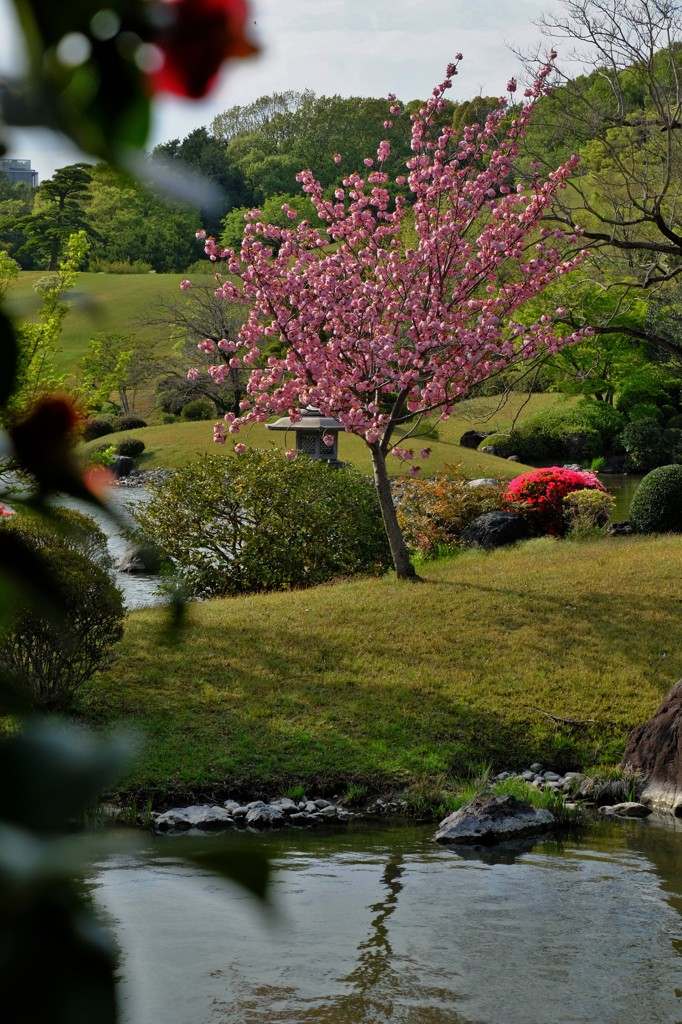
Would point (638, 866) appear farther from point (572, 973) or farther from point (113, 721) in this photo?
point (113, 721)

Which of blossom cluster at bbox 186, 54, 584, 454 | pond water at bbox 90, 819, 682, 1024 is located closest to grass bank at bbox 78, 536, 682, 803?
pond water at bbox 90, 819, 682, 1024

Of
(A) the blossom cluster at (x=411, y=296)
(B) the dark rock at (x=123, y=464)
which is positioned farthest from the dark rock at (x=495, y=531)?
(B) the dark rock at (x=123, y=464)

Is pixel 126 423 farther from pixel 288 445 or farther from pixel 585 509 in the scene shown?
pixel 585 509

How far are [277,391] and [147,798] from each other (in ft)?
20.4

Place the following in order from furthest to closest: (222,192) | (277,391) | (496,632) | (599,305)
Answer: (599,305) < (277,391) < (496,632) < (222,192)

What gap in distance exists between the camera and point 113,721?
29.3 feet

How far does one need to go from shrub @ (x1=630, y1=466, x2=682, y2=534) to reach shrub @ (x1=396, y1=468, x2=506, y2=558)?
220 centimetres

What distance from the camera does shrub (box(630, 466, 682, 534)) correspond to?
16.2 m

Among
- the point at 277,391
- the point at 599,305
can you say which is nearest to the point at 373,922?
the point at 277,391

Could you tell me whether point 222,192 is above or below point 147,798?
above

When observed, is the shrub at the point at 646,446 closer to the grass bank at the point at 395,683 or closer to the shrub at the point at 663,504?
the shrub at the point at 663,504

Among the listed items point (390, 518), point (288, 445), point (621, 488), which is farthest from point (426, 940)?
point (288, 445)

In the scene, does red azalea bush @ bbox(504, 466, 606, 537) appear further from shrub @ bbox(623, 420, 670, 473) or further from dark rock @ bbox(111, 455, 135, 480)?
shrub @ bbox(623, 420, 670, 473)

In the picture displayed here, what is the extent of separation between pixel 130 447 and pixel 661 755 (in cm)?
3235
